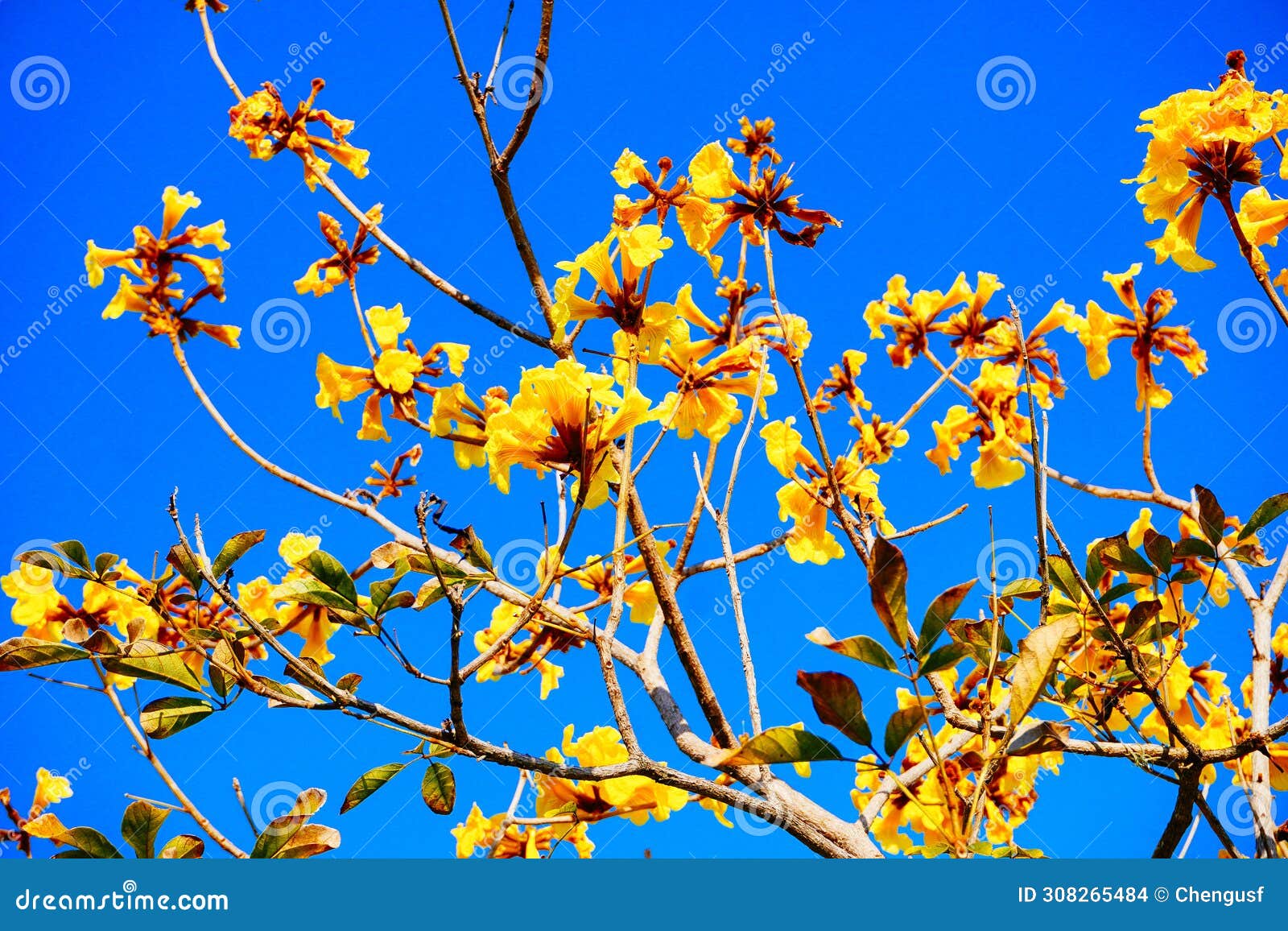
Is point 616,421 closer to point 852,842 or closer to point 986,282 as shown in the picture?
point 852,842

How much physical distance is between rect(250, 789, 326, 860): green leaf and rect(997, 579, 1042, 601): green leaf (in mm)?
991

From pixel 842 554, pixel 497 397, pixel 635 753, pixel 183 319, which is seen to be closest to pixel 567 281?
pixel 497 397

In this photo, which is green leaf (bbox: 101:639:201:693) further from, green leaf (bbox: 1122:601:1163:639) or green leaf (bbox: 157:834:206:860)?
green leaf (bbox: 1122:601:1163:639)

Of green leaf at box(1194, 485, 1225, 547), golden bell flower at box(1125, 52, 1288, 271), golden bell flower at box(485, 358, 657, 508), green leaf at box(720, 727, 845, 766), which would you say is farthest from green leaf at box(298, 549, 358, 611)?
golden bell flower at box(1125, 52, 1288, 271)

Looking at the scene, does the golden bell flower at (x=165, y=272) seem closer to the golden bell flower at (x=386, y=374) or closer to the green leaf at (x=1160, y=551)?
the golden bell flower at (x=386, y=374)

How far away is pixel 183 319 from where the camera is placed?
2.02 meters

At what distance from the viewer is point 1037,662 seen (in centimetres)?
82

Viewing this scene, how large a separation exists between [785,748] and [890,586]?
0.17 metres

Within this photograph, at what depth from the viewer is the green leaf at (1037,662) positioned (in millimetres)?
804

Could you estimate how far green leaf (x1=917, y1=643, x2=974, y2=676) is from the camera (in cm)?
84

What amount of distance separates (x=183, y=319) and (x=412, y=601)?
1238 millimetres

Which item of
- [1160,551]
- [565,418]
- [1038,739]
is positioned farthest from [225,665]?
[1160,551]

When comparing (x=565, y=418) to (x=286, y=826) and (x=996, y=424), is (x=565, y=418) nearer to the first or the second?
(x=286, y=826)

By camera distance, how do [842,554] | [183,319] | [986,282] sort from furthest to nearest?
[986,282] → [183,319] → [842,554]
